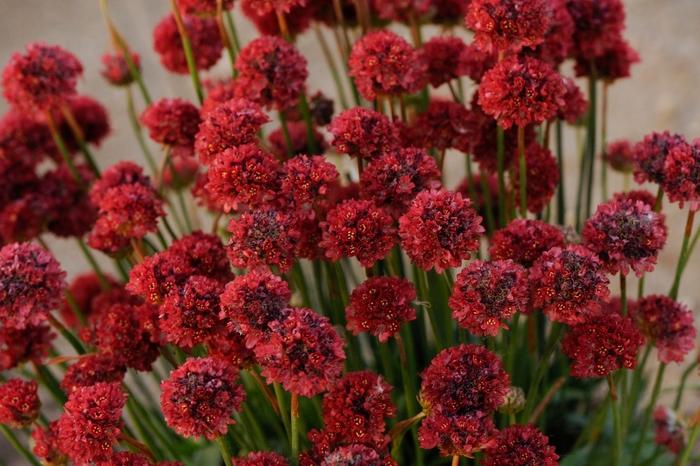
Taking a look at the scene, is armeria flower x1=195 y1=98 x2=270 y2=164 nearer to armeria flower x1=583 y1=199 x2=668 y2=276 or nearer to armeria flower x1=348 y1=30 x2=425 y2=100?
armeria flower x1=348 y1=30 x2=425 y2=100

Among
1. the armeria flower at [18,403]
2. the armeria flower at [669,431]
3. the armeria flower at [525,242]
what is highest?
the armeria flower at [525,242]

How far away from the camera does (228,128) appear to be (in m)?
0.59

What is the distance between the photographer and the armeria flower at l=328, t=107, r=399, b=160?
0.60 metres

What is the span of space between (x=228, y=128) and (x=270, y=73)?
100mm

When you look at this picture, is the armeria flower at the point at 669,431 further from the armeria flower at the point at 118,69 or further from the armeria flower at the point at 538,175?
the armeria flower at the point at 118,69

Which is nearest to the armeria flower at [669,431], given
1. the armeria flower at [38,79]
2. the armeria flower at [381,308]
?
the armeria flower at [381,308]

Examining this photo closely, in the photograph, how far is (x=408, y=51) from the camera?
66 cm

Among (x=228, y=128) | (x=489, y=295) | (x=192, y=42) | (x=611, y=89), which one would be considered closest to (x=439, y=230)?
(x=489, y=295)

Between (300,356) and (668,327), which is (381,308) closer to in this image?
(300,356)

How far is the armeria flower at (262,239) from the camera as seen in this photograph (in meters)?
0.53

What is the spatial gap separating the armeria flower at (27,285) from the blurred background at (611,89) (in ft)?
2.39

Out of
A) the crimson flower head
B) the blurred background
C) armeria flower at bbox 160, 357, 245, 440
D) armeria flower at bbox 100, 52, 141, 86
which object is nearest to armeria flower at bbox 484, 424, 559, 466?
armeria flower at bbox 160, 357, 245, 440

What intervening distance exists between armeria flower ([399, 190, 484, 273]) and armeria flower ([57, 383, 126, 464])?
211 millimetres

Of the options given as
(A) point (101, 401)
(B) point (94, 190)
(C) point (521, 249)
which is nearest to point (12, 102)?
(B) point (94, 190)
